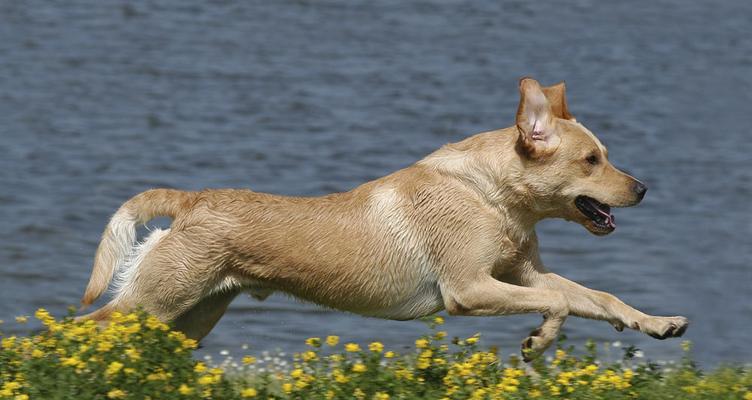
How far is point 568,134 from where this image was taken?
26.3ft

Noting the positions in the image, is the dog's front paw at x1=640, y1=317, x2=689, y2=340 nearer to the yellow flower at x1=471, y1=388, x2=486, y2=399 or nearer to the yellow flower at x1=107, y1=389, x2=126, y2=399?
the yellow flower at x1=471, y1=388, x2=486, y2=399

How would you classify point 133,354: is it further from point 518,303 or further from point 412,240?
point 518,303

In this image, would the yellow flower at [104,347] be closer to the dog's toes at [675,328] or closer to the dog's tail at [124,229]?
the dog's tail at [124,229]

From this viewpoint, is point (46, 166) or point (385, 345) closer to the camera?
point (385, 345)

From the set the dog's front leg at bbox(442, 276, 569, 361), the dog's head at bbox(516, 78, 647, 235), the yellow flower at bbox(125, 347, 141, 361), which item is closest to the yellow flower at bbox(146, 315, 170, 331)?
the yellow flower at bbox(125, 347, 141, 361)

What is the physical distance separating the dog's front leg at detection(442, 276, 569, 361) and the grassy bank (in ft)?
1.00

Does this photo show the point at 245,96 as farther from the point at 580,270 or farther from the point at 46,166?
the point at 580,270

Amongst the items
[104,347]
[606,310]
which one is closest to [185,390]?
[104,347]

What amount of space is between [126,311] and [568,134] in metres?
2.76

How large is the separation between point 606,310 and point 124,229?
2883 millimetres

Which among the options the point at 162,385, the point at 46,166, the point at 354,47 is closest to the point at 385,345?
the point at 162,385

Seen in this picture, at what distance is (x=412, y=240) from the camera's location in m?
8.10

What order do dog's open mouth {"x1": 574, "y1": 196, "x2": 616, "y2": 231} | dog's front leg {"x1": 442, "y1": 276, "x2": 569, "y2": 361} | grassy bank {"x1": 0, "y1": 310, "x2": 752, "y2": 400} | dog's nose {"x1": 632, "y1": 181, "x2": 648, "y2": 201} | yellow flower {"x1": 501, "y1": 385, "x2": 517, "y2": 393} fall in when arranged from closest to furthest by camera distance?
grassy bank {"x1": 0, "y1": 310, "x2": 752, "y2": 400} < yellow flower {"x1": 501, "y1": 385, "x2": 517, "y2": 393} < dog's front leg {"x1": 442, "y1": 276, "x2": 569, "y2": 361} < dog's nose {"x1": 632, "y1": 181, "x2": 648, "y2": 201} < dog's open mouth {"x1": 574, "y1": 196, "x2": 616, "y2": 231}

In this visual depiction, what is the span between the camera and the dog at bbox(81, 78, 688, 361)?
7910 millimetres
